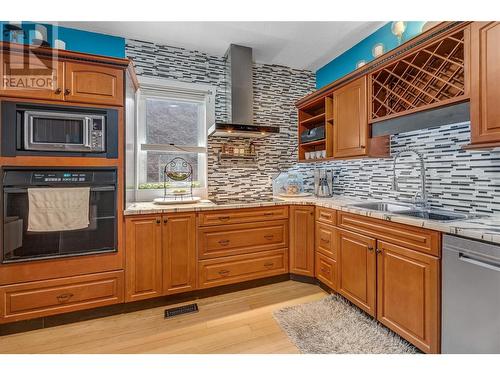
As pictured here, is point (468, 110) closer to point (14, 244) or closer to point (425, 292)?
point (425, 292)

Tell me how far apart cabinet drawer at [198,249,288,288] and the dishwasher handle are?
1.62m

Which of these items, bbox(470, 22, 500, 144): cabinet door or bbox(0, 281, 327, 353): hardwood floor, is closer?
bbox(470, 22, 500, 144): cabinet door

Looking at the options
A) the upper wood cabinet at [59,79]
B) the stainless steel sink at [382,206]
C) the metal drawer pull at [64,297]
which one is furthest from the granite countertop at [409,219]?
the upper wood cabinet at [59,79]

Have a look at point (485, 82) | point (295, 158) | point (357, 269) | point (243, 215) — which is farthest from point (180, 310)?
point (485, 82)

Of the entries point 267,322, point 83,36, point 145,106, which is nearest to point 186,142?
→ point 145,106

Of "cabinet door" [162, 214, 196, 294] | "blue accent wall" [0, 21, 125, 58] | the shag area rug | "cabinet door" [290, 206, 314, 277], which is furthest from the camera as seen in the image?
"cabinet door" [290, 206, 314, 277]

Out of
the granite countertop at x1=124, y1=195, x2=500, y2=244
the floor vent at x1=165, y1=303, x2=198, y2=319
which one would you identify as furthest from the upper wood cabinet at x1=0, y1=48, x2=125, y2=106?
the floor vent at x1=165, y1=303, x2=198, y2=319

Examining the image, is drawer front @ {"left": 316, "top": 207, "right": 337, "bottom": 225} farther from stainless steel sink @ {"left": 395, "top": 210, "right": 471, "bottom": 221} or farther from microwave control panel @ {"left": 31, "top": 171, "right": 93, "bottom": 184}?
microwave control panel @ {"left": 31, "top": 171, "right": 93, "bottom": 184}

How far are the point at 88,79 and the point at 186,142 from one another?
120cm

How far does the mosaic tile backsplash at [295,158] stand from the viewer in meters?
1.79

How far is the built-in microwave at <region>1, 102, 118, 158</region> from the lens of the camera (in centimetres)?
180

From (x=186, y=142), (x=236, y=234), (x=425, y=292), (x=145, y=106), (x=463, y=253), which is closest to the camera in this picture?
(x=463, y=253)

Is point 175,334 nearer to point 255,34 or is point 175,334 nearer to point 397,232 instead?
point 397,232
